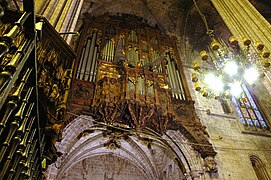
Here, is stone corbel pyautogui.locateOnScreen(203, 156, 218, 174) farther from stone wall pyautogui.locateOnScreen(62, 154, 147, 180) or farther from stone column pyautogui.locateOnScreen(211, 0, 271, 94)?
stone wall pyautogui.locateOnScreen(62, 154, 147, 180)

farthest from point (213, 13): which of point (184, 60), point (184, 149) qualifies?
point (184, 149)

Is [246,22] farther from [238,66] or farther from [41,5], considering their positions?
[41,5]

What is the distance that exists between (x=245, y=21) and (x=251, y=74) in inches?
83.5

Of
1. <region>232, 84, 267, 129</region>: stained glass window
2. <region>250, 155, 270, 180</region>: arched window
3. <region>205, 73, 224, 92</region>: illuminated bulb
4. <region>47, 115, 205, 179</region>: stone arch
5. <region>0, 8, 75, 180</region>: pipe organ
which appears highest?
<region>232, 84, 267, 129</region>: stained glass window

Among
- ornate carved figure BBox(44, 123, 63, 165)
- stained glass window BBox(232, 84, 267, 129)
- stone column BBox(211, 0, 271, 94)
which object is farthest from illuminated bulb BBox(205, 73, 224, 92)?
ornate carved figure BBox(44, 123, 63, 165)

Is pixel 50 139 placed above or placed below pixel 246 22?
below

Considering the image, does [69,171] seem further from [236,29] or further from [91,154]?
[236,29]

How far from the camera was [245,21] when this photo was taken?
7.11 m

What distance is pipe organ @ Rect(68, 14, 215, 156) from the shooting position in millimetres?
6801

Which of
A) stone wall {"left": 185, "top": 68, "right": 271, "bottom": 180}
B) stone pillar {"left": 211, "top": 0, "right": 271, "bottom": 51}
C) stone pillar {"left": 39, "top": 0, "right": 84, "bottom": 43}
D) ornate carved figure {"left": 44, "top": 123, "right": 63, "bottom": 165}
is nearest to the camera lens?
ornate carved figure {"left": 44, "top": 123, "right": 63, "bottom": 165}

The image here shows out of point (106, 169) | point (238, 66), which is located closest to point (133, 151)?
point (106, 169)

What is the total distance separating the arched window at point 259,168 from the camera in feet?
25.8

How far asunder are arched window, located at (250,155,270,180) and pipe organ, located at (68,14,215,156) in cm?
229

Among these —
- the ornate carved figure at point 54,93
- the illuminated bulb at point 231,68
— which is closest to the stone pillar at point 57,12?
the ornate carved figure at point 54,93
